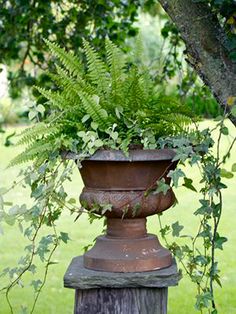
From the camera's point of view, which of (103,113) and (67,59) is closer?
(103,113)

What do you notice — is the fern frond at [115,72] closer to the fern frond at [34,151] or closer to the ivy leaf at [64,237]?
the fern frond at [34,151]

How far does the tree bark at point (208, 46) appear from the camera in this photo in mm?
2234

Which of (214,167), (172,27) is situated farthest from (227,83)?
(172,27)

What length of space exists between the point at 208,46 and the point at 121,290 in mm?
752

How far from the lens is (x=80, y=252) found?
666 cm

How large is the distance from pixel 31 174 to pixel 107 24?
10.2ft

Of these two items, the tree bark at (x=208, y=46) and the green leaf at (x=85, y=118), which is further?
the tree bark at (x=208, y=46)

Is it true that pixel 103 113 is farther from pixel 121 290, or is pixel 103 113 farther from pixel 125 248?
pixel 121 290

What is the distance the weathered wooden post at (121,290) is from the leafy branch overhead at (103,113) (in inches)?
13.9

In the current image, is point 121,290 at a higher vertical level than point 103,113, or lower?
lower

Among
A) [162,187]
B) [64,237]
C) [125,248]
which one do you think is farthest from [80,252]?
[162,187]

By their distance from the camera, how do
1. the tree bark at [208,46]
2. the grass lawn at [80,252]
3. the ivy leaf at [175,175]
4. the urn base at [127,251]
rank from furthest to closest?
1. the grass lawn at [80,252]
2. the tree bark at [208,46]
3. the urn base at [127,251]
4. the ivy leaf at [175,175]

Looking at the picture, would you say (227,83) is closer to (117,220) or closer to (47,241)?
(117,220)

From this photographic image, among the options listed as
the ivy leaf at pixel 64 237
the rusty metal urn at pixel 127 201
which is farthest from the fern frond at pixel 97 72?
the ivy leaf at pixel 64 237
